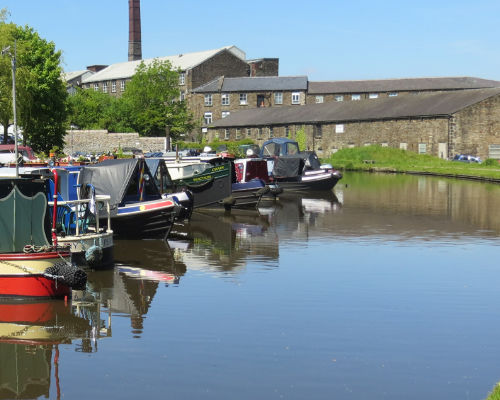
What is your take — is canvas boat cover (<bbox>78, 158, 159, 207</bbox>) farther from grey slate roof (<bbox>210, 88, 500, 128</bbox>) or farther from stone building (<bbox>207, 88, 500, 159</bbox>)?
grey slate roof (<bbox>210, 88, 500, 128</bbox>)

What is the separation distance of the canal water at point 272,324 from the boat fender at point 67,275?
0.54m

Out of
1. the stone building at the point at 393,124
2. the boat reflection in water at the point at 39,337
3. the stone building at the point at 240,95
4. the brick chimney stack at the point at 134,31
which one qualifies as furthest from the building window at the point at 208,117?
the boat reflection in water at the point at 39,337

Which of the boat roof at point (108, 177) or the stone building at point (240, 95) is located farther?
the stone building at point (240, 95)

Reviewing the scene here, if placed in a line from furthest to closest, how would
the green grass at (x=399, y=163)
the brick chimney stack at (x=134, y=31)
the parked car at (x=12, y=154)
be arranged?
the brick chimney stack at (x=134, y=31)
the green grass at (x=399, y=163)
the parked car at (x=12, y=154)

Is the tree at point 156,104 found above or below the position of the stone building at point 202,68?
below

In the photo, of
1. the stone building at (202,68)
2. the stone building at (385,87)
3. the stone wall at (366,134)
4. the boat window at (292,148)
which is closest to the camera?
the boat window at (292,148)

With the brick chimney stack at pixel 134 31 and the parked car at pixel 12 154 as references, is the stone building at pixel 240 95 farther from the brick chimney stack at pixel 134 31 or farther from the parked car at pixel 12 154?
the parked car at pixel 12 154

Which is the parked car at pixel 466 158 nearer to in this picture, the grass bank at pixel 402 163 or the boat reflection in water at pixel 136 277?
the grass bank at pixel 402 163

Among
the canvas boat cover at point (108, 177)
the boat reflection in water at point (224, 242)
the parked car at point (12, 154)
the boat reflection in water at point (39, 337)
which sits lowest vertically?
the boat reflection in water at point (39, 337)

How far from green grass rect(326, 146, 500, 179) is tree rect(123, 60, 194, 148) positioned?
2161 centimetres

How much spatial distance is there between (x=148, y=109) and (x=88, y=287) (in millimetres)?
76255

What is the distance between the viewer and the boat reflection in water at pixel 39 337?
39.1 ft

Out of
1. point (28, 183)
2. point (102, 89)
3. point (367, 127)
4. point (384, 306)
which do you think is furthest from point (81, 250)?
point (102, 89)

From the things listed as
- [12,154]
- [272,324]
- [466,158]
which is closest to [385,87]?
[466,158]
